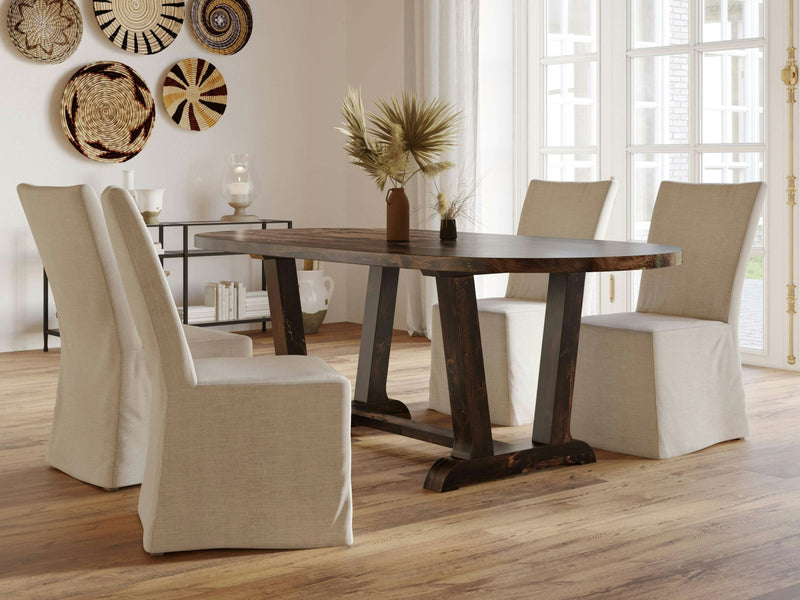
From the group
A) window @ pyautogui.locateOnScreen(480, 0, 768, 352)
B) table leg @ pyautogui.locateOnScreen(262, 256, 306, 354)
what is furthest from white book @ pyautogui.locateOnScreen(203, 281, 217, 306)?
table leg @ pyautogui.locateOnScreen(262, 256, 306, 354)

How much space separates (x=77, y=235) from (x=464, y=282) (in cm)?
108

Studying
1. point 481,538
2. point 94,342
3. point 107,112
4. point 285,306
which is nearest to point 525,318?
point 285,306

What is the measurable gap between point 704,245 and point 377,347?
1198 millimetres

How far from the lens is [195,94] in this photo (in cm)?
612

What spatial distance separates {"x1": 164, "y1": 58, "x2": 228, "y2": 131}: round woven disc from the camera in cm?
603

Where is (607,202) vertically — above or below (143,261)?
above

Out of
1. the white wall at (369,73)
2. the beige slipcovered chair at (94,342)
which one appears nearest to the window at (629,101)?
the white wall at (369,73)

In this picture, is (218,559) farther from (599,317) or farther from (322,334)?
(322,334)

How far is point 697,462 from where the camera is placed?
334 cm

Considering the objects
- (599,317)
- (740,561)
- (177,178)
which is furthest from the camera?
(177,178)

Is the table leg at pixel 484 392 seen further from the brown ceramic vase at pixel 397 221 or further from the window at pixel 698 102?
the window at pixel 698 102

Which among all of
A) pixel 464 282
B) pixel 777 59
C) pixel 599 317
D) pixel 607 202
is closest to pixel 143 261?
pixel 464 282

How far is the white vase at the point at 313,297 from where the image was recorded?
616 centimetres

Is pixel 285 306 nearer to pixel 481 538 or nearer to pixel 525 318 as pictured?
pixel 525 318
